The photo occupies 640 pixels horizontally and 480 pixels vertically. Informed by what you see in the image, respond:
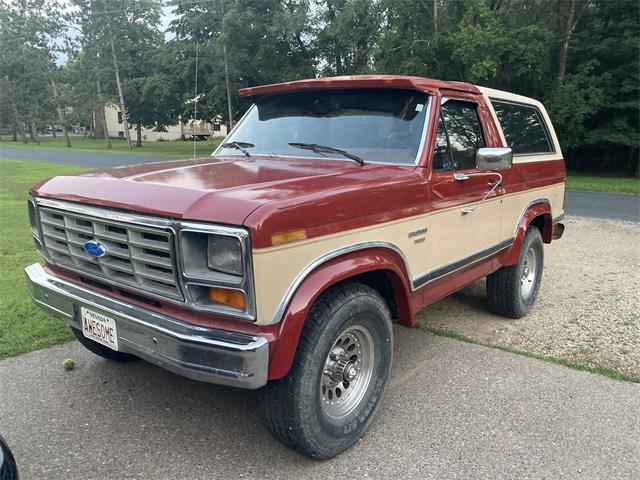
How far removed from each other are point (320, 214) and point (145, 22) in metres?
46.4

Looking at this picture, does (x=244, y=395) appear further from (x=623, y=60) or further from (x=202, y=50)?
(x=202, y=50)

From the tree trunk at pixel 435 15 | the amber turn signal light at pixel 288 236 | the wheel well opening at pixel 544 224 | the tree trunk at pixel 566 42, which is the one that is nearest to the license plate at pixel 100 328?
the amber turn signal light at pixel 288 236

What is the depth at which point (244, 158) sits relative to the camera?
154 inches

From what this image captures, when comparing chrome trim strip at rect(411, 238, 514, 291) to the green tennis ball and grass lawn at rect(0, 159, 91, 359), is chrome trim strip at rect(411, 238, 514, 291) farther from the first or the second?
grass lawn at rect(0, 159, 91, 359)

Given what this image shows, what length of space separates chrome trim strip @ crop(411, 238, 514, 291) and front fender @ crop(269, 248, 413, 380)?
25 cm

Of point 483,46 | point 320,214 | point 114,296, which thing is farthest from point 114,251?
point 483,46

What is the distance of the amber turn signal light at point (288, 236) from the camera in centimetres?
237

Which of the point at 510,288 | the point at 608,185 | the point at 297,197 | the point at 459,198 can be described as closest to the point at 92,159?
the point at 608,185

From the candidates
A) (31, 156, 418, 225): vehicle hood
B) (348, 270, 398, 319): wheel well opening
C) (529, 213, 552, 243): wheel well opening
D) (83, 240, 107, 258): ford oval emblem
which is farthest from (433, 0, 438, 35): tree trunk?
(83, 240, 107, 258): ford oval emblem

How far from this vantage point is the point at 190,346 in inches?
94.3

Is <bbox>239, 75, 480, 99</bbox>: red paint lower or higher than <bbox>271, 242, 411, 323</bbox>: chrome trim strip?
higher

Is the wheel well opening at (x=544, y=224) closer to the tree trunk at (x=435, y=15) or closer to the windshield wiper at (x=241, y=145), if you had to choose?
the windshield wiper at (x=241, y=145)

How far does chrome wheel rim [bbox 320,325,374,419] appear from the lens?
295cm

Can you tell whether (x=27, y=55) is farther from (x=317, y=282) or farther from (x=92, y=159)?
(x=317, y=282)
